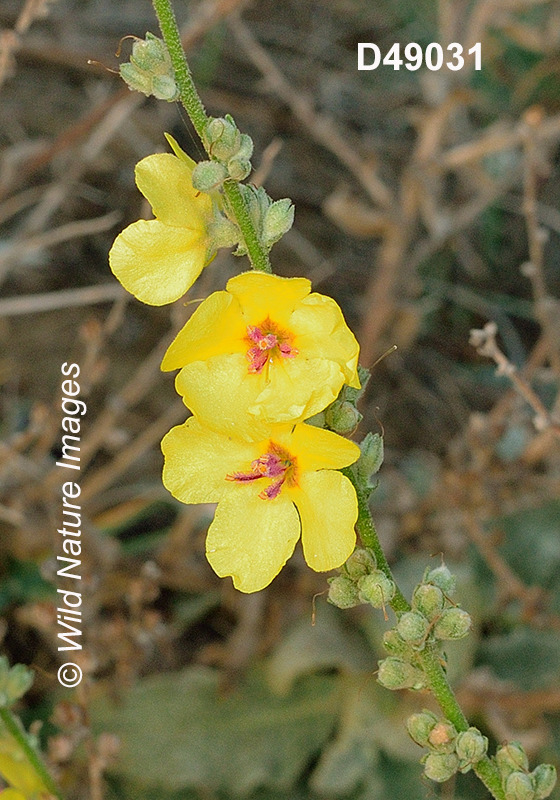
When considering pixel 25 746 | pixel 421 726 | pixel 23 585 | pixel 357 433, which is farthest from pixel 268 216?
pixel 23 585

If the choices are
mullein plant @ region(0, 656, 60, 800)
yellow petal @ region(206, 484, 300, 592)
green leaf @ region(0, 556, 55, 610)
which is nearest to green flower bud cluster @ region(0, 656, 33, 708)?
mullein plant @ region(0, 656, 60, 800)

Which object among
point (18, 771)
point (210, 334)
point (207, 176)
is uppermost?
point (207, 176)

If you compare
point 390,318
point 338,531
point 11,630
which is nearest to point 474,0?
point 390,318

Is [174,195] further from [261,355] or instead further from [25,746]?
[25,746]

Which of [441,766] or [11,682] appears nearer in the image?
[441,766]

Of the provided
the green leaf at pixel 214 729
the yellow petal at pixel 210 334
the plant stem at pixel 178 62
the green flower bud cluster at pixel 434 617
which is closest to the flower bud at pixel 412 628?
the green flower bud cluster at pixel 434 617

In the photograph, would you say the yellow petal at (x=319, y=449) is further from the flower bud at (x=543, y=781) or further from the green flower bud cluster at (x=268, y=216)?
the flower bud at (x=543, y=781)
